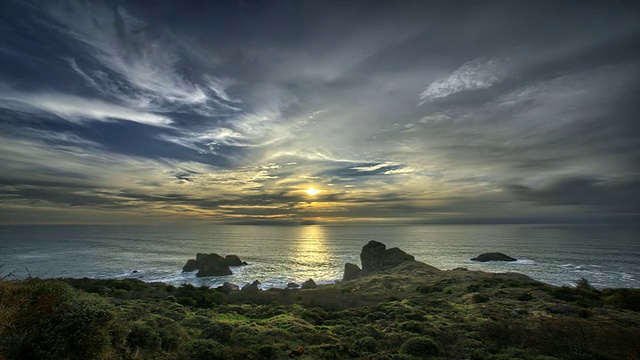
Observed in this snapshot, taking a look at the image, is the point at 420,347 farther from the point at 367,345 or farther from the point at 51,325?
the point at 51,325

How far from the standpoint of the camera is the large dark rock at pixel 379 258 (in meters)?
70.3

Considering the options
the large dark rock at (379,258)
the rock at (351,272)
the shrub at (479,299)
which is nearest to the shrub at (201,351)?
the shrub at (479,299)

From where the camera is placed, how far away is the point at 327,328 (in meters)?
19.9

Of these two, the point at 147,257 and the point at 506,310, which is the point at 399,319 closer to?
the point at 506,310

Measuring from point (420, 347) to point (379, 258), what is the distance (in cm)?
6123

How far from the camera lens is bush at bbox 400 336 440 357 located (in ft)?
46.4

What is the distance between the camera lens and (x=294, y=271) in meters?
83.3

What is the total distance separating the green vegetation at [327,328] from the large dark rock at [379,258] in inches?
1552

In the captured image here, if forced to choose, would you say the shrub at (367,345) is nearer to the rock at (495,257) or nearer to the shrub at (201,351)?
the shrub at (201,351)

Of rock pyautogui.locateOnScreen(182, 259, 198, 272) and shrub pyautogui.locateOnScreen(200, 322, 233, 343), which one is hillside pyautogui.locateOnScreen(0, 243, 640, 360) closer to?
shrub pyautogui.locateOnScreen(200, 322, 233, 343)

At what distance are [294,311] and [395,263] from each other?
1947 inches

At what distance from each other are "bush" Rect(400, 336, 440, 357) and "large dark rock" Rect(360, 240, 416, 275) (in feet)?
182

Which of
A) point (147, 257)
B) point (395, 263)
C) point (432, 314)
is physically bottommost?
point (147, 257)

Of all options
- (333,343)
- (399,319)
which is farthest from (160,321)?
(399,319)
